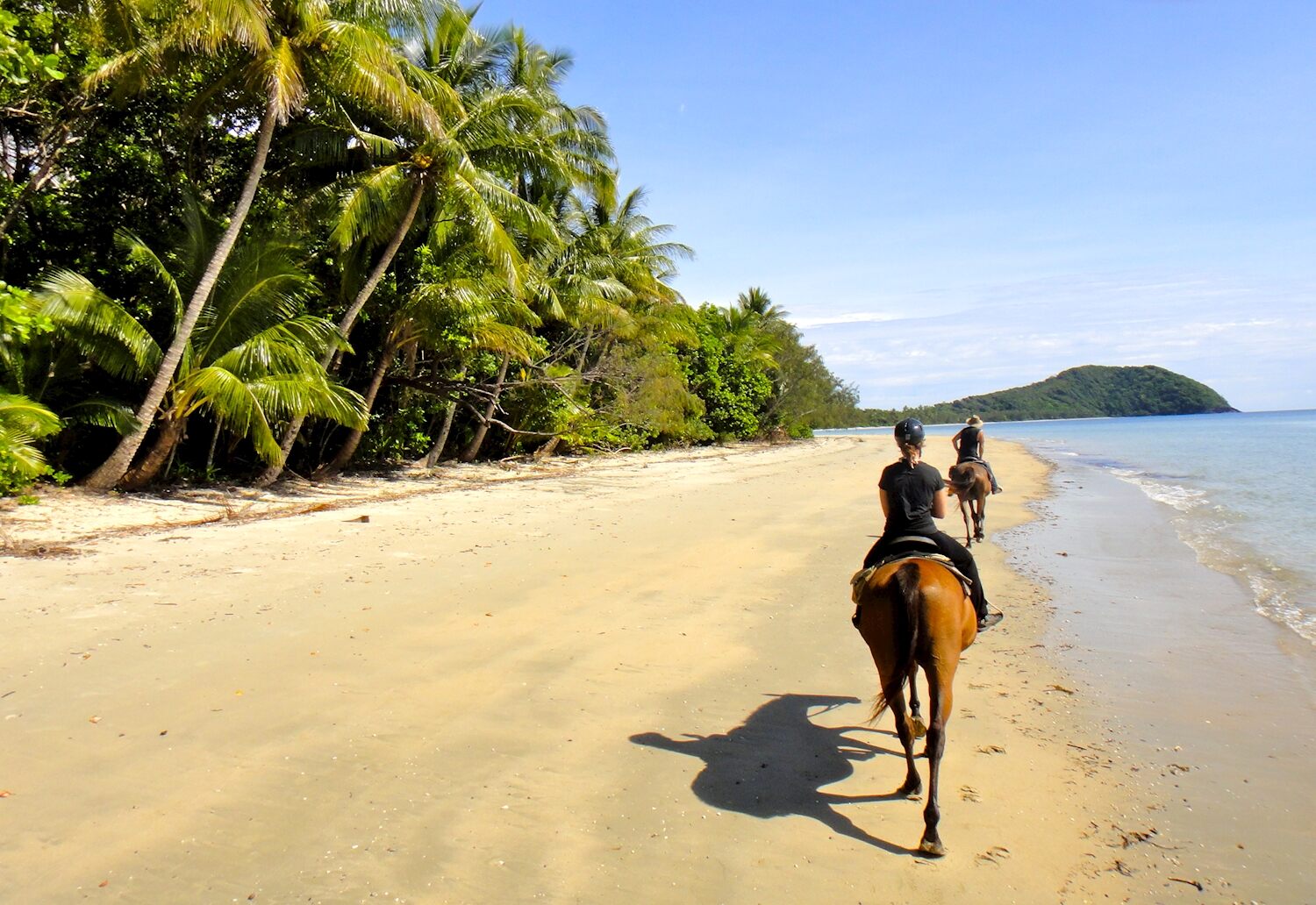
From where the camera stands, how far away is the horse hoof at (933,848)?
339 cm

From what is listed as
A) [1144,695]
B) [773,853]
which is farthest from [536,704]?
[1144,695]

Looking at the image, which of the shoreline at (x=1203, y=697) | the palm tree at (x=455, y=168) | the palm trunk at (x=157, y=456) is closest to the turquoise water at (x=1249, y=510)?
the shoreline at (x=1203, y=697)

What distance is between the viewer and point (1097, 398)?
137125 mm

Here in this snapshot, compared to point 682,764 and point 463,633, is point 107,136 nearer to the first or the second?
point 463,633

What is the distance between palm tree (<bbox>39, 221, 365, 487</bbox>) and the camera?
37.0 ft

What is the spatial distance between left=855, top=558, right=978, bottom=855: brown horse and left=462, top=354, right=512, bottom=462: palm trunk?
16051mm

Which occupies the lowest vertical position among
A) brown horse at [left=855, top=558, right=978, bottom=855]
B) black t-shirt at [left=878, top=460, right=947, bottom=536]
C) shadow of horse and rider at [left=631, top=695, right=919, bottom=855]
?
shadow of horse and rider at [left=631, top=695, right=919, bottom=855]

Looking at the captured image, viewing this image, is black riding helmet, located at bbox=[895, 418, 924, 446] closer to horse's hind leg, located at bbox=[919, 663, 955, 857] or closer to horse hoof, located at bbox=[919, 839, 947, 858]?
horse's hind leg, located at bbox=[919, 663, 955, 857]

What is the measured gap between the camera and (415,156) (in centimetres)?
1493

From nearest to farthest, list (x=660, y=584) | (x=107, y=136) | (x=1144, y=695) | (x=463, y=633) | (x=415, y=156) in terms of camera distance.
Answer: (x=1144, y=695), (x=463, y=633), (x=660, y=584), (x=107, y=136), (x=415, y=156)

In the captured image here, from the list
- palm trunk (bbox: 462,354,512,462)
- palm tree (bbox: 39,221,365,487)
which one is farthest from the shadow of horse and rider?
palm trunk (bbox: 462,354,512,462)

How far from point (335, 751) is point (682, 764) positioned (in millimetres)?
1782

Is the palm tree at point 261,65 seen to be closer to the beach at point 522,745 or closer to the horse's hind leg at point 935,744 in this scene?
the beach at point 522,745

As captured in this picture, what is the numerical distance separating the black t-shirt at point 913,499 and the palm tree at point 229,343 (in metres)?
10.2
